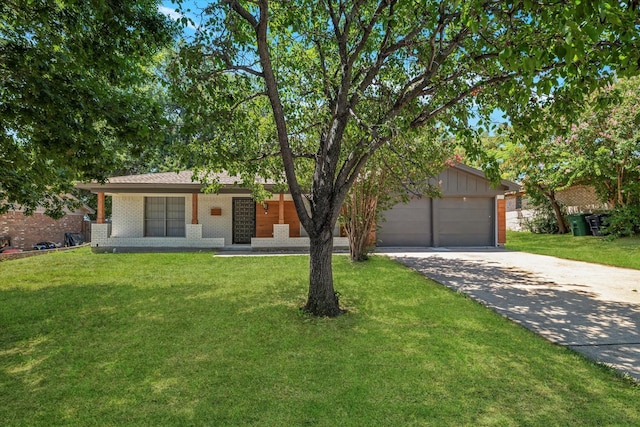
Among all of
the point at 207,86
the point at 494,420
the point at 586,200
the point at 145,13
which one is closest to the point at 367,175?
the point at 207,86

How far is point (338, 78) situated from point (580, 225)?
17608 millimetres

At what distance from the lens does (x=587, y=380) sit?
3.15 metres

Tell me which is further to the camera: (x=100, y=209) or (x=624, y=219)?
(x=100, y=209)

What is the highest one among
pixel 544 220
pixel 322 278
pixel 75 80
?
pixel 75 80

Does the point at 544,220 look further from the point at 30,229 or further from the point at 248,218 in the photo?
the point at 30,229

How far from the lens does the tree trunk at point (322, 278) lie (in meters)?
5.20

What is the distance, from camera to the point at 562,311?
212 inches

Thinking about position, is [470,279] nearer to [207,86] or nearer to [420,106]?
[420,106]

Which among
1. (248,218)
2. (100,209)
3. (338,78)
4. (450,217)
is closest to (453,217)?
(450,217)

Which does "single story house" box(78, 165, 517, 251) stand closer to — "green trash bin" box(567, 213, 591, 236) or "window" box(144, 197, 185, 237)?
"window" box(144, 197, 185, 237)

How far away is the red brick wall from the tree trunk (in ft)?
51.8

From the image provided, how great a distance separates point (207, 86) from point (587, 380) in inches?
230

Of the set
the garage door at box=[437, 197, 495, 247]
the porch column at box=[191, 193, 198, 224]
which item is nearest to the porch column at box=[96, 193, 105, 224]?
the porch column at box=[191, 193, 198, 224]

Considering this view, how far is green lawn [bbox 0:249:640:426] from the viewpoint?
2684 millimetres
